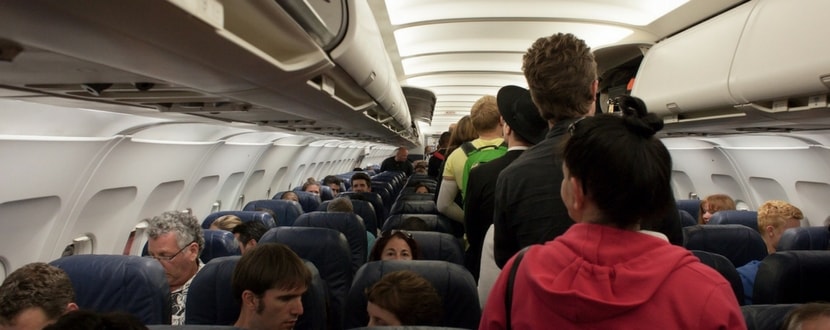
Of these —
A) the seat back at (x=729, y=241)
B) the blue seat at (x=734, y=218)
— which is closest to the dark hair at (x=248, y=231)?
the seat back at (x=729, y=241)

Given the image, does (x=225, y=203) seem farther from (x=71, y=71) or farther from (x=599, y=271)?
(x=599, y=271)

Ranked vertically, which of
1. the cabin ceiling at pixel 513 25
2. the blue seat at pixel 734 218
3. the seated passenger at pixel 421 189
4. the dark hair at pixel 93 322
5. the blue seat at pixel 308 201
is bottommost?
the blue seat at pixel 308 201

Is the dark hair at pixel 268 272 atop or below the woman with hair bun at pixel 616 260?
below

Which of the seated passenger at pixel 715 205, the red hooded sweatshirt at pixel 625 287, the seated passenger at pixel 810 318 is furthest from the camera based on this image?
the seated passenger at pixel 715 205

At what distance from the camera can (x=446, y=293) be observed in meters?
2.94

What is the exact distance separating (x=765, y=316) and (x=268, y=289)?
221 centimetres

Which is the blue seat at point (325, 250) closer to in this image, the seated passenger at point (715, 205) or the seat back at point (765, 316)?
the seat back at point (765, 316)

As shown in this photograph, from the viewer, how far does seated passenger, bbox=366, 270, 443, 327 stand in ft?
8.37

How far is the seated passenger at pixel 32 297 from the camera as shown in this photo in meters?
2.34

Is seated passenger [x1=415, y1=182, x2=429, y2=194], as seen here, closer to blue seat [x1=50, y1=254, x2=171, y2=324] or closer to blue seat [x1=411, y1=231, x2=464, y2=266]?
blue seat [x1=411, y1=231, x2=464, y2=266]

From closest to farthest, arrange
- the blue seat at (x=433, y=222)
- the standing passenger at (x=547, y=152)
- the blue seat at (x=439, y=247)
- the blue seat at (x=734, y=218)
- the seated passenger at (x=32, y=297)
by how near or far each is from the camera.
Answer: the standing passenger at (x=547, y=152)
the seated passenger at (x=32, y=297)
the blue seat at (x=439, y=247)
the blue seat at (x=433, y=222)
the blue seat at (x=734, y=218)

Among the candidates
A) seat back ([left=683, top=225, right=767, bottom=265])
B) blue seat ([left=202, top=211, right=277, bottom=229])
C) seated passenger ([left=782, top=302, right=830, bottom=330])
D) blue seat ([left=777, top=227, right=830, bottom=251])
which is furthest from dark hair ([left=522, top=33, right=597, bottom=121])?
blue seat ([left=202, top=211, right=277, bottom=229])

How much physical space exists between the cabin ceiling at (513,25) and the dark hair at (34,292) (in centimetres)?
284

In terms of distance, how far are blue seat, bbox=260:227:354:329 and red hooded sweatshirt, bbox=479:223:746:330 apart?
308 centimetres
